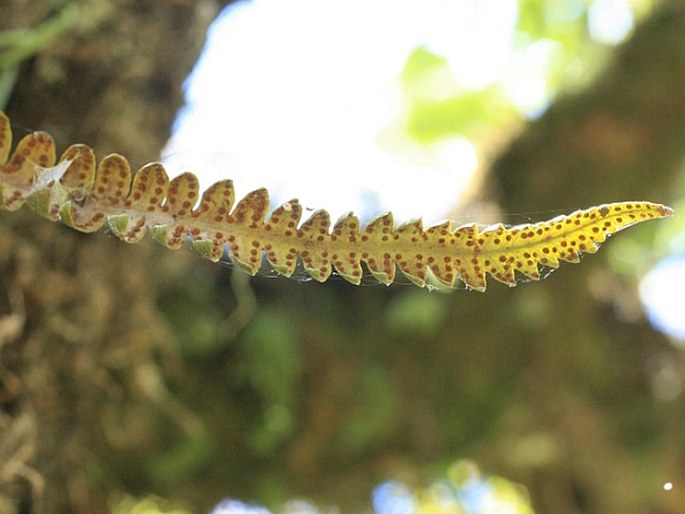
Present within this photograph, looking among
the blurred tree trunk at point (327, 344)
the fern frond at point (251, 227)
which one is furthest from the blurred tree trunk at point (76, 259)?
the fern frond at point (251, 227)

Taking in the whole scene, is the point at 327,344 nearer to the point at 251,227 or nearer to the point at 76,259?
the point at 76,259

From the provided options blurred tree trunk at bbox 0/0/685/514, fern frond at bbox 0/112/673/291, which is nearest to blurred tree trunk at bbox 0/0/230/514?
blurred tree trunk at bbox 0/0/685/514

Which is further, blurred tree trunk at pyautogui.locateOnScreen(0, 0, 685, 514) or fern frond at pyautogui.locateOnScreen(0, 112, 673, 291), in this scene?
blurred tree trunk at pyautogui.locateOnScreen(0, 0, 685, 514)

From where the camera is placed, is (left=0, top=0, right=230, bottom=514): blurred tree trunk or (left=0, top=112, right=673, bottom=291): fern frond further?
(left=0, top=0, right=230, bottom=514): blurred tree trunk

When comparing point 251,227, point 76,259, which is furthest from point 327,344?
point 251,227

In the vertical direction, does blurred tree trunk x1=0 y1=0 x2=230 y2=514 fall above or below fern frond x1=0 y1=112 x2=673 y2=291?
above

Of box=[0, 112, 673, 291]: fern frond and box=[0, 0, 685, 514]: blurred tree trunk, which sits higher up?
box=[0, 0, 685, 514]: blurred tree trunk

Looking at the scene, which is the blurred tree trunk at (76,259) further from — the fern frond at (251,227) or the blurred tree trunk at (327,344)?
the fern frond at (251,227)

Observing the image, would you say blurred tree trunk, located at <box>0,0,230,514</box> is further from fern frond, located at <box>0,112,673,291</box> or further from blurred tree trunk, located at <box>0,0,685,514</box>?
fern frond, located at <box>0,112,673,291</box>

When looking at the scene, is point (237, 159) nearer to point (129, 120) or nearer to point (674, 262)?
point (129, 120)
